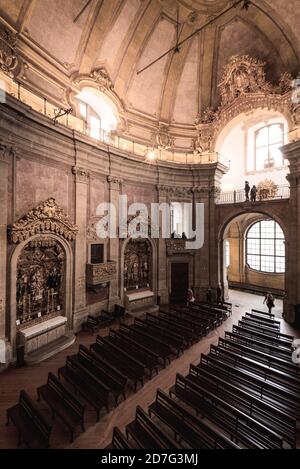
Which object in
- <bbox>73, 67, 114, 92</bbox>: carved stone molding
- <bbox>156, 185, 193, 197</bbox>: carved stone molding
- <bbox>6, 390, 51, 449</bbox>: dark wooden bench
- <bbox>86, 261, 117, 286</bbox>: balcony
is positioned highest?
<bbox>73, 67, 114, 92</bbox>: carved stone molding

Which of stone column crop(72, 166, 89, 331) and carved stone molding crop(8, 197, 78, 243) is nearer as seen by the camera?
carved stone molding crop(8, 197, 78, 243)

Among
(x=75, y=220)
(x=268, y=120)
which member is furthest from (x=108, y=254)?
(x=268, y=120)

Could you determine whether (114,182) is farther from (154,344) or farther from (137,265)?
(154,344)

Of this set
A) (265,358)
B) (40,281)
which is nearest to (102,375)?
(40,281)

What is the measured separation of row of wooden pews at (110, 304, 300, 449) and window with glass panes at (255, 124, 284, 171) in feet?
45.8

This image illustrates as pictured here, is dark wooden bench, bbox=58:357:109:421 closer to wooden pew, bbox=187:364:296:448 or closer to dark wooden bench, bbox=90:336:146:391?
dark wooden bench, bbox=90:336:146:391

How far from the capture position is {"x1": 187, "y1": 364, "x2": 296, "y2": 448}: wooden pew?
17.1 ft

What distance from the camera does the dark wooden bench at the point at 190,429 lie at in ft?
15.3

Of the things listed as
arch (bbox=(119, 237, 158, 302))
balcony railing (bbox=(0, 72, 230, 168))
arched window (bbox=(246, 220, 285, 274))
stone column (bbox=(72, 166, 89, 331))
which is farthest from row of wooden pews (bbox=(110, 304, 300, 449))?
arched window (bbox=(246, 220, 285, 274))

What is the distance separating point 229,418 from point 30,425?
4.37 m

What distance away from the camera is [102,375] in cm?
702

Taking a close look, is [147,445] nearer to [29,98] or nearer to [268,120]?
[29,98]

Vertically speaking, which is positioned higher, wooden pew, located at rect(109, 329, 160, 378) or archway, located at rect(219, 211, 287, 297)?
archway, located at rect(219, 211, 287, 297)

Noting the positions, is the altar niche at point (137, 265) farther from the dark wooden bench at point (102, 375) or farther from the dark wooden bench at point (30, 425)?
the dark wooden bench at point (30, 425)
